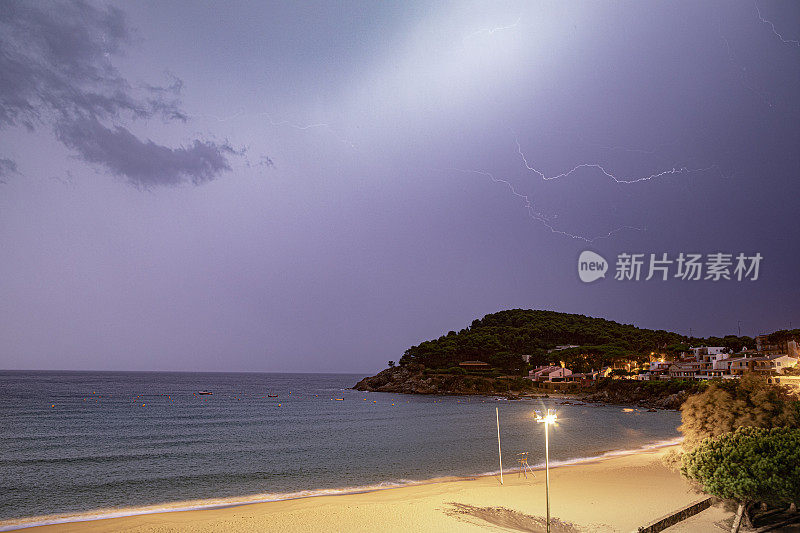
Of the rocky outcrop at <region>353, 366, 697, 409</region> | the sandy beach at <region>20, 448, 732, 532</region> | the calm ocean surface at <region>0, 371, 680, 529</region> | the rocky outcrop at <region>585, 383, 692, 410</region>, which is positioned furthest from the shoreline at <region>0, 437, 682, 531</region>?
the rocky outcrop at <region>353, 366, 697, 409</region>

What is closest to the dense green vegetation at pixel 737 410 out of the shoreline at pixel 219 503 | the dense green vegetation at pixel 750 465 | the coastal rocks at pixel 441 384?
the dense green vegetation at pixel 750 465

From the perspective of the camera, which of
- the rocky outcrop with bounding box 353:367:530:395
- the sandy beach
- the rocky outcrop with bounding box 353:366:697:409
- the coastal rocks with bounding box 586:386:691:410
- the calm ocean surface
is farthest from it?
the rocky outcrop with bounding box 353:367:530:395

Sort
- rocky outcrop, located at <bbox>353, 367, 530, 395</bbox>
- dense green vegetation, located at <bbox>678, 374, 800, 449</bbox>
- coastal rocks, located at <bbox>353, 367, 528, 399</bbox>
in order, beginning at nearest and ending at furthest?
1. dense green vegetation, located at <bbox>678, 374, 800, 449</bbox>
2. coastal rocks, located at <bbox>353, 367, 528, 399</bbox>
3. rocky outcrop, located at <bbox>353, 367, 530, 395</bbox>

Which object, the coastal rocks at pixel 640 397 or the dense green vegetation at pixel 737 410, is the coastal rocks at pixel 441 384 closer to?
the coastal rocks at pixel 640 397

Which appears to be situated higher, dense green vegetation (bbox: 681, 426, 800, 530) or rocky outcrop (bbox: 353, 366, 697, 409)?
dense green vegetation (bbox: 681, 426, 800, 530)

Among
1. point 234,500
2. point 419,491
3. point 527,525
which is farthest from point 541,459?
point 234,500

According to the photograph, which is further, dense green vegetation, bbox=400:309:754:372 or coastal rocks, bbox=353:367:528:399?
dense green vegetation, bbox=400:309:754:372

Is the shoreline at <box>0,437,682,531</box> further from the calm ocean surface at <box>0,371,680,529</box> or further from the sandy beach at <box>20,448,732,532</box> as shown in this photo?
the sandy beach at <box>20,448,732,532</box>

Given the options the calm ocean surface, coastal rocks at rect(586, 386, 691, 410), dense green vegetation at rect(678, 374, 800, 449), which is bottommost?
coastal rocks at rect(586, 386, 691, 410)

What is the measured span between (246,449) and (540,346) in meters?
144

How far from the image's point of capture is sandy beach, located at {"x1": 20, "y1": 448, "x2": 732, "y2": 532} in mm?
21656

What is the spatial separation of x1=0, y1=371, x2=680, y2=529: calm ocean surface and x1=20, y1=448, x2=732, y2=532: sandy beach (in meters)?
4.33

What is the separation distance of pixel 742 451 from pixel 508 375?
142 metres

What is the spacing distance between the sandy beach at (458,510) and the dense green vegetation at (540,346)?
126599 mm
